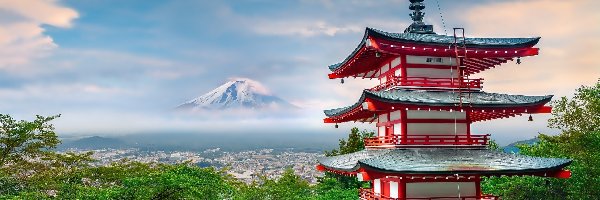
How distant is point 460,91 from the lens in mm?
17781

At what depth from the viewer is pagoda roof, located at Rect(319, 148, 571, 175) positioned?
1542 centimetres

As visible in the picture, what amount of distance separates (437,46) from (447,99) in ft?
6.22

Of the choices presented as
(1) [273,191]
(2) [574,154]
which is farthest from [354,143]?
(2) [574,154]

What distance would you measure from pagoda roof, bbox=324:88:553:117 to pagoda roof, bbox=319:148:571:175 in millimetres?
1716

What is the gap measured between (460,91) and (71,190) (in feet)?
68.4

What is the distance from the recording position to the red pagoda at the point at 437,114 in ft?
52.6

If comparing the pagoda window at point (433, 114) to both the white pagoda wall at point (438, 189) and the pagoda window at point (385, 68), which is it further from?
the pagoda window at point (385, 68)

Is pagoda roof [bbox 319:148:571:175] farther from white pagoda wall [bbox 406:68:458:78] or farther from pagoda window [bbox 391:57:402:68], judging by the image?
pagoda window [bbox 391:57:402:68]

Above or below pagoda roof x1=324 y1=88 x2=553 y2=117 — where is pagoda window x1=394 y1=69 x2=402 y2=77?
above

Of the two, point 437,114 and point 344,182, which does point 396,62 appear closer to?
point 437,114

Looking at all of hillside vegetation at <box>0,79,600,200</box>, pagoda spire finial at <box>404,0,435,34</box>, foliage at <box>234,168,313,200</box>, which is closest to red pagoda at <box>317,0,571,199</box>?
pagoda spire finial at <box>404,0,435,34</box>

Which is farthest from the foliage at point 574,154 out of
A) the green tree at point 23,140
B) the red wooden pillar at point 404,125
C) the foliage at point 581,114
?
the green tree at point 23,140

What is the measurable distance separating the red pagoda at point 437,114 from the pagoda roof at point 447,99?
0.10ft

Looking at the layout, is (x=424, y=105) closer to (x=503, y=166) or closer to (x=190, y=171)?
(x=503, y=166)
